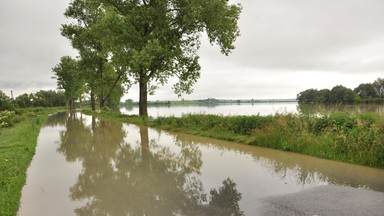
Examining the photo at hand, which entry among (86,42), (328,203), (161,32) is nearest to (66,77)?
(86,42)

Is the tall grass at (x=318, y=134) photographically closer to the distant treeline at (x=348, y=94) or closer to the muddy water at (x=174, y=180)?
the muddy water at (x=174, y=180)

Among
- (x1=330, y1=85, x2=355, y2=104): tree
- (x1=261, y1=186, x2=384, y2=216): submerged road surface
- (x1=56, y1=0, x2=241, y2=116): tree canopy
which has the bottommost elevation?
(x1=261, y1=186, x2=384, y2=216): submerged road surface

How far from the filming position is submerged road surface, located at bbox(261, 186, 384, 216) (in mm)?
5406

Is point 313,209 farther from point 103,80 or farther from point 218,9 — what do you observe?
point 103,80

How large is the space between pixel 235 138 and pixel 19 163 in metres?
9.34

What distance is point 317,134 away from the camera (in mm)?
12320

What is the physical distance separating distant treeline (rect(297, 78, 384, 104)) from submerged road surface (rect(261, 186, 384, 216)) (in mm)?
15158

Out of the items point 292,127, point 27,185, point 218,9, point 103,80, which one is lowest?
point 27,185

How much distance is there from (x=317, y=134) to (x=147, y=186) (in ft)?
25.6

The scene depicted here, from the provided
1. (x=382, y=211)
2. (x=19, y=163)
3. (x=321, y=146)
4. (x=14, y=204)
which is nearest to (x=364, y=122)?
(x=321, y=146)

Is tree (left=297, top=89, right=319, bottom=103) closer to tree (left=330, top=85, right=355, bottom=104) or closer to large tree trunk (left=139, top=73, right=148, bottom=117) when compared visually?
tree (left=330, top=85, right=355, bottom=104)

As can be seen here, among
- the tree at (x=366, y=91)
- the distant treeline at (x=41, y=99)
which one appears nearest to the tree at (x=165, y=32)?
the tree at (x=366, y=91)

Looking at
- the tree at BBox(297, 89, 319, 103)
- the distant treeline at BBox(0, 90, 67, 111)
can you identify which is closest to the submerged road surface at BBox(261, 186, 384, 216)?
the tree at BBox(297, 89, 319, 103)

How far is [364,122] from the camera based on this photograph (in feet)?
34.6
